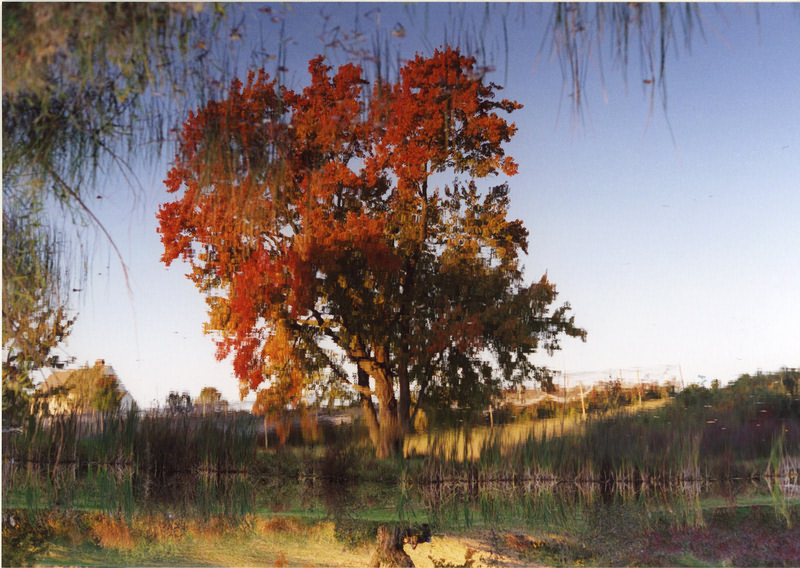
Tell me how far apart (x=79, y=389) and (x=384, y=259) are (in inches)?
65.4

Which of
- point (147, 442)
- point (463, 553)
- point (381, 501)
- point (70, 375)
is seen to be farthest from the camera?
point (147, 442)

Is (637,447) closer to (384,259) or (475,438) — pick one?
(475,438)

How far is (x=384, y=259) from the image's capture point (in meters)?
3.64

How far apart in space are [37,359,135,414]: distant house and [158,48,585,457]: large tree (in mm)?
576

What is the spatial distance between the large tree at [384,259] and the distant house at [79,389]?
576 mm

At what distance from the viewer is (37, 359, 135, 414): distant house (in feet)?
11.3

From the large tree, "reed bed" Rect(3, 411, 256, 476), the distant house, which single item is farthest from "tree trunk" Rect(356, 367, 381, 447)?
the distant house

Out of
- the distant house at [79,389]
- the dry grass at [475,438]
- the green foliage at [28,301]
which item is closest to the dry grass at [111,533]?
the distant house at [79,389]

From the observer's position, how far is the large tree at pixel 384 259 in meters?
3.46

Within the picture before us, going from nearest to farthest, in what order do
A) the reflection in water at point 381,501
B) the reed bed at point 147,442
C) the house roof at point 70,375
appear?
the reflection in water at point 381,501
the house roof at point 70,375
the reed bed at point 147,442

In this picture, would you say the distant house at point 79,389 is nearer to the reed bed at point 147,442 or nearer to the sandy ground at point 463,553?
the reed bed at point 147,442

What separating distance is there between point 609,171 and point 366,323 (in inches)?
59.7

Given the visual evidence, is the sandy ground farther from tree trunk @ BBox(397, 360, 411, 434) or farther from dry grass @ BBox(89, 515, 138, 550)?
dry grass @ BBox(89, 515, 138, 550)

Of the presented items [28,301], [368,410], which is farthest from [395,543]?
[28,301]
